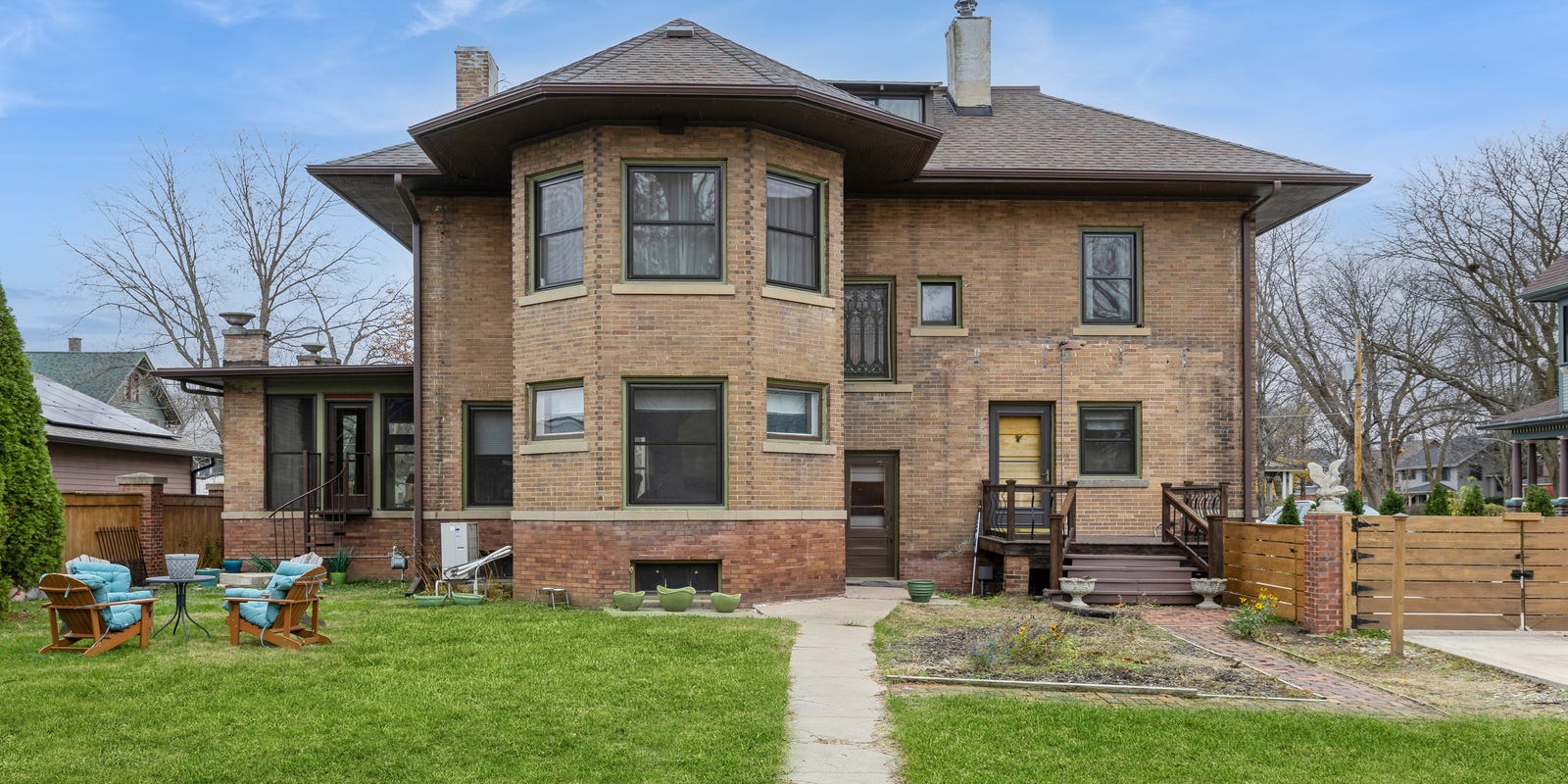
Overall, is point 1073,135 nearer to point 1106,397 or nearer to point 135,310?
point 1106,397

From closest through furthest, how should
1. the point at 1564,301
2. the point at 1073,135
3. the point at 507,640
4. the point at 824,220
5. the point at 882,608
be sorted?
the point at 507,640
the point at 882,608
the point at 824,220
the point at 1073,135
the point at 1564,301

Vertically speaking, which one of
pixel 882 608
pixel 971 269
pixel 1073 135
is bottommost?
pixel 882 608

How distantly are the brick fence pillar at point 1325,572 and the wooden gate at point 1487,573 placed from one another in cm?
79

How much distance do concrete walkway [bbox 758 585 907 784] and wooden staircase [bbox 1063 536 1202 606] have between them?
3525 mm

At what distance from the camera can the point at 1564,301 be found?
101ft

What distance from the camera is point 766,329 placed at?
580 inches

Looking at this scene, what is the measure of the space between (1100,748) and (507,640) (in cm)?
623

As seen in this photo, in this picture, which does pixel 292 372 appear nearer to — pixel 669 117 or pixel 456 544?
pixel 456 544

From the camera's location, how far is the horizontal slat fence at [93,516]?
A: 17.4 meters

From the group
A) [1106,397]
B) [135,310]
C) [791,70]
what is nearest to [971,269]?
[1106,397]

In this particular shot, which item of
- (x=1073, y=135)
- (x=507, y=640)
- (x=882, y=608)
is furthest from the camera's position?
(x=1073, y=135)

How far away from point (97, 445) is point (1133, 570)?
74.6 feet

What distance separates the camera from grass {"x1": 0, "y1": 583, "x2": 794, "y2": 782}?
267 inches

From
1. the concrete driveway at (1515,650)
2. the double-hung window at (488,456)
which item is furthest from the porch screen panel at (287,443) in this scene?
the concrete driveway at (1515,650)
